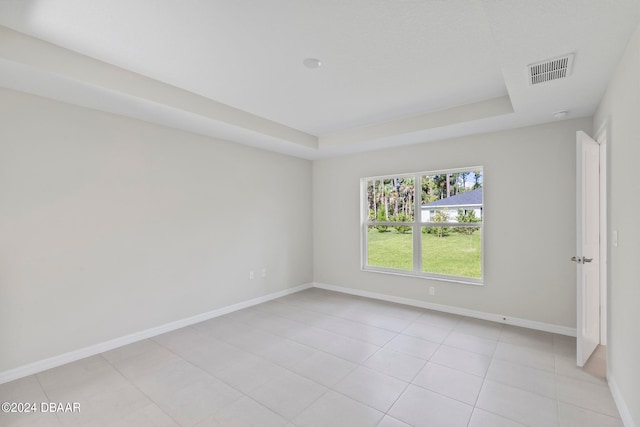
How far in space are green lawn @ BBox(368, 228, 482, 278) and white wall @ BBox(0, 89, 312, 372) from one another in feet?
6.52

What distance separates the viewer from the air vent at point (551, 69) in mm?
2031

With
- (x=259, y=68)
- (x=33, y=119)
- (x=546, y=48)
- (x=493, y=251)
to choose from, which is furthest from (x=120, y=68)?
(x=493, y=251)

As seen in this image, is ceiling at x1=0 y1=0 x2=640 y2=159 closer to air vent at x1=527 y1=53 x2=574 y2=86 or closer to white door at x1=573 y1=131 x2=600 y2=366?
air vent at x1=527 y1=53 x2=574 y2=86

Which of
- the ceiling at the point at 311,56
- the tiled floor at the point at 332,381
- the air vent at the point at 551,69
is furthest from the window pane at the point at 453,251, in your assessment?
the air vent at the point at 551,69

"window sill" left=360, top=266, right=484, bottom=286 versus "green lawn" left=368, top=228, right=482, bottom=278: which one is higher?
"green lawn" left=368, top=228, right=482, bottom=278

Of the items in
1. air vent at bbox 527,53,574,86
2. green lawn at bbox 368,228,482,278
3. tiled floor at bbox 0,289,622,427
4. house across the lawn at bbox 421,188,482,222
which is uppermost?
air vent at bbox 527,53,574,86

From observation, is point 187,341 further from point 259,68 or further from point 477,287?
point 477,287

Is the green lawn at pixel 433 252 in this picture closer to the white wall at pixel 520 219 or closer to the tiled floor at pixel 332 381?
the white wall at pixel 520 219

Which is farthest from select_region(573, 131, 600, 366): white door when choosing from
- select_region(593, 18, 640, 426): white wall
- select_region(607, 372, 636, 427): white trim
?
select_region(607, 372, 636, 427): white trim

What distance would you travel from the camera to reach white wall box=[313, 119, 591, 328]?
3.29 metres

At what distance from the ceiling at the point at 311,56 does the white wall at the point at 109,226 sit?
1.10 feet

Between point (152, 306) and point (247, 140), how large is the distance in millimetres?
2404

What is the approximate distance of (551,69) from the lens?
214 cm

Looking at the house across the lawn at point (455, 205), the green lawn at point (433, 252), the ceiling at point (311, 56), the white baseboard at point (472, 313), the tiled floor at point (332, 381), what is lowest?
the tiled floor at point (332, 381)
